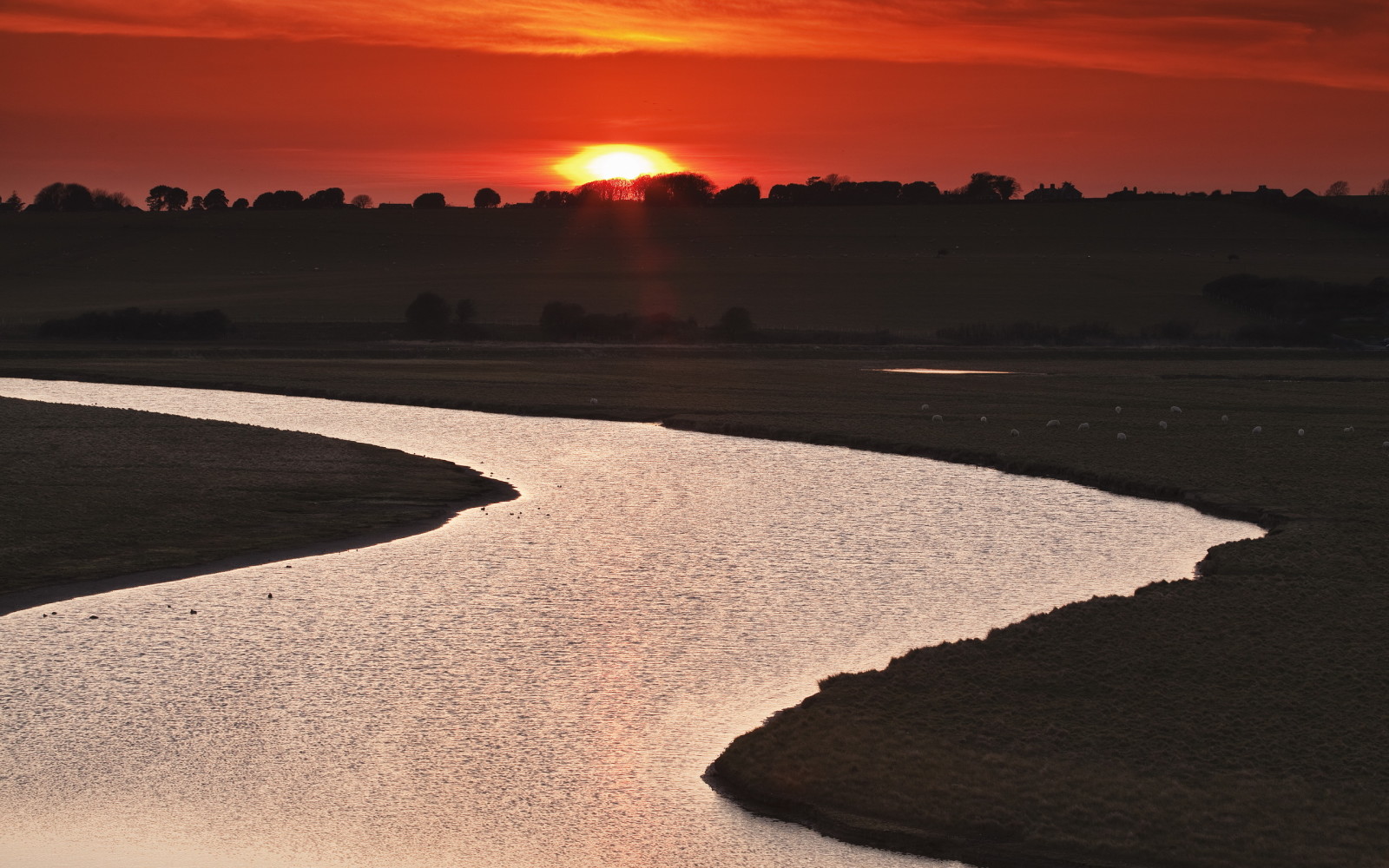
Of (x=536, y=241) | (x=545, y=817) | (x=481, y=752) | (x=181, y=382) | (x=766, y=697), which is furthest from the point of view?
(x=536, y=241)

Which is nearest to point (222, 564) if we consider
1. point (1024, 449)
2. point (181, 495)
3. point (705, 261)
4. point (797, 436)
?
point (181, 495)

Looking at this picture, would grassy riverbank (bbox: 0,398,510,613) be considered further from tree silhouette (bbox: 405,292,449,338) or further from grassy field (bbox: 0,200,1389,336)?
grassy field (bbox: 0,200,1389,336)

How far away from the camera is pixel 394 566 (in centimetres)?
2222

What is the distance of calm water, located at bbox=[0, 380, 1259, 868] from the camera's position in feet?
37.9

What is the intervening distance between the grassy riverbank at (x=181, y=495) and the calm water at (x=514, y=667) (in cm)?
154

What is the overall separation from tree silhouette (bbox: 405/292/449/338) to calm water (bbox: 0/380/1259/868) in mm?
77797

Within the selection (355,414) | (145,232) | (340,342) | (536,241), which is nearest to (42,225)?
(145,232)

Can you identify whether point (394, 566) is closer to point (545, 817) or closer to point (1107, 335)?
point (545, 817)

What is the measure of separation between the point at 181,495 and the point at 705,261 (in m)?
126

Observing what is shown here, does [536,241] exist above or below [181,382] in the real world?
above

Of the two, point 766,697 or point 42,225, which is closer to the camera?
point 766,697

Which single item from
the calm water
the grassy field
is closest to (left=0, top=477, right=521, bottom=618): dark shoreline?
the calm water

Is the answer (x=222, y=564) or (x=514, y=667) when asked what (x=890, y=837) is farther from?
(x=222, y=564)

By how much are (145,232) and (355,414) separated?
14457 cm
